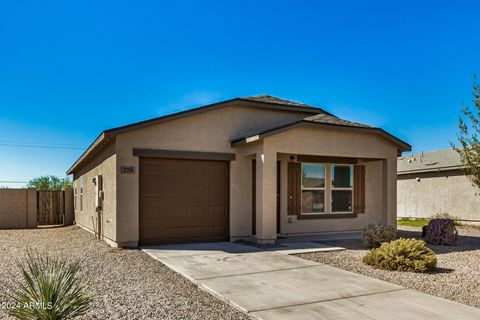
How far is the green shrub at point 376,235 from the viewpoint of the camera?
9727 mm

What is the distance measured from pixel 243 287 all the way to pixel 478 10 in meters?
11.2

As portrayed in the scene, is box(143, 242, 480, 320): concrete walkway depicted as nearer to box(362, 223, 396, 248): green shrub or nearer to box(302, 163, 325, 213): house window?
box(362, 223, 396, 248): green shrub

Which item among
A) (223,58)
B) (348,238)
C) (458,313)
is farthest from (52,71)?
(458,313)

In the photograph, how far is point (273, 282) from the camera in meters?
6.26

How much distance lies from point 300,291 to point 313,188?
689 cm

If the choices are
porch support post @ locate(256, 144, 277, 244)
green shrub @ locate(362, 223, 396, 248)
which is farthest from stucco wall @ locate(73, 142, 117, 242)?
green shrub @ locate(362, 223, 396, 248)

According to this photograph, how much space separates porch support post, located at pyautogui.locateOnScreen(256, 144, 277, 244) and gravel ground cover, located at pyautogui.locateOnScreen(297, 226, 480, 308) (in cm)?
159

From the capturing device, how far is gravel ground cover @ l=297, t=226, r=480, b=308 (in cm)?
578

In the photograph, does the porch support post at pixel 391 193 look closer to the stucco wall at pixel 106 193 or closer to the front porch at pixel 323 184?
the front porch at pixel 323 184

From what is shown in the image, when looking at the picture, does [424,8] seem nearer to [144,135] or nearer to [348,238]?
[348,238]

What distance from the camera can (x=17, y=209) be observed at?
714 inches

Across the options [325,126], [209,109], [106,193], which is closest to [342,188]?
[325,126]

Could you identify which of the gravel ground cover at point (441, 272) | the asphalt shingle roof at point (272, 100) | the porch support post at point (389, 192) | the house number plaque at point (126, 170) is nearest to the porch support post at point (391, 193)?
the porch support post at point (389, 192)

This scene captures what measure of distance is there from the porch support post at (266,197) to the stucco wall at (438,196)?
12460 mm
